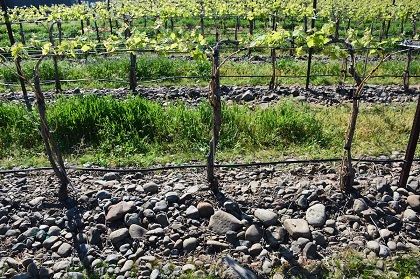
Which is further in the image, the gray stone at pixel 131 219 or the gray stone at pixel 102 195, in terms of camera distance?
the gray stone at pixel 102 195

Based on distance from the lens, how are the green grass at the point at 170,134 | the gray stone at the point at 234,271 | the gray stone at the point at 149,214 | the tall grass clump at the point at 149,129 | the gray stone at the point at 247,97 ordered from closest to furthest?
1. the gray stone at the point at 234,271
2. the gray stone at the point at 149,214
3. the green grass at the point at 170,134
4. the tall grass clump at the point at 149,129
5. the gray stone at the point at 247,97

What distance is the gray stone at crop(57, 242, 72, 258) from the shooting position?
3.61m

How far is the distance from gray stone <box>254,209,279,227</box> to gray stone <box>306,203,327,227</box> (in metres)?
0.35

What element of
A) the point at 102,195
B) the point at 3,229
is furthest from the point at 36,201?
the point at 102,195

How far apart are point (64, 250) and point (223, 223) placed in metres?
1.56

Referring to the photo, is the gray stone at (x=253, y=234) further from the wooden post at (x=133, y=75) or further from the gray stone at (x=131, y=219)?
the wooden post at (x=133, y=75)

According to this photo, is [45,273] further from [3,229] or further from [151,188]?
[151,188]

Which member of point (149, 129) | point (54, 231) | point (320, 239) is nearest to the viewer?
point (320, 239)

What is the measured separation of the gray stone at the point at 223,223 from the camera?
3821mm

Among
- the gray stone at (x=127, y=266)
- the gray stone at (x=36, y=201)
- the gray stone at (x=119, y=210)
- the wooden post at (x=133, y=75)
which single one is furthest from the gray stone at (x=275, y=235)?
the wooden post at (x=133, y=75)

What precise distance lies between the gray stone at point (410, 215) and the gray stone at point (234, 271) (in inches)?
71.7

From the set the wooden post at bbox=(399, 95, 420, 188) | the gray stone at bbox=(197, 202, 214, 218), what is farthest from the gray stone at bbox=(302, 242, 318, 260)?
the wooden post at bbox=(399, 95, 420, 188)

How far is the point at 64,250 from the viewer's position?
3.63m

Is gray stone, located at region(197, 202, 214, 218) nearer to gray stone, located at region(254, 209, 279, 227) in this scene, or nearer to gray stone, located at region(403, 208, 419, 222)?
gray stone, located at region(254, 209, 279, 227)
